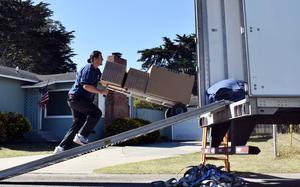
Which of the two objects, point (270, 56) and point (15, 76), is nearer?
point (270, 56)

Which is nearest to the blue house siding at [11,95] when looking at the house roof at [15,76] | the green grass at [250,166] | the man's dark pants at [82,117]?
the house roof at [15,76]

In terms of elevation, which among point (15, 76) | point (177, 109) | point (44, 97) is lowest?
point (177, 109)

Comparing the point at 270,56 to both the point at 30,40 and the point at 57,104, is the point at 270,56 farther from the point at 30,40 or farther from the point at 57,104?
the point at 30,40

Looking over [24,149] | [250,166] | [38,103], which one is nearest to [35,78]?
Answer: [38,103]

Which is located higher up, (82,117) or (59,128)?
(82,117)

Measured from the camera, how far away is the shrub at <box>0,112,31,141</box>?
21.5m

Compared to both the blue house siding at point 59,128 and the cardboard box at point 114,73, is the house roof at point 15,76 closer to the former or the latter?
the blue house siding at point 59,128

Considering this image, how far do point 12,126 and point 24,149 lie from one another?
2.16m

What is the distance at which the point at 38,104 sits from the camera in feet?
82.8

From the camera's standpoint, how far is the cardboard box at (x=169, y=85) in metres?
7.58

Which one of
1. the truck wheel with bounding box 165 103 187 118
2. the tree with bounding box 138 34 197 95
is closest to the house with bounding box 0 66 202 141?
the truck wheel with bounding box 165 103 187 118

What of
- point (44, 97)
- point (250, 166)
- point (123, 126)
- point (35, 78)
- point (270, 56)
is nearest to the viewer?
point (270, 56)

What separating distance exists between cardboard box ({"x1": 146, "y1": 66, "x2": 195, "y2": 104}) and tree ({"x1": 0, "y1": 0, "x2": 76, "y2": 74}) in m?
40.6

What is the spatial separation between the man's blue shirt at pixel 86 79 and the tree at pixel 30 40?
132 feet
